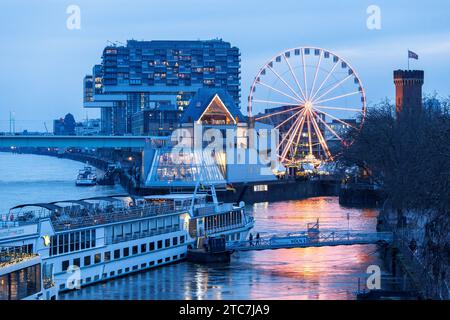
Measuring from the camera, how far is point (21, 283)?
13.9 meters

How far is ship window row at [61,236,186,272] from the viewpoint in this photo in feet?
70.5

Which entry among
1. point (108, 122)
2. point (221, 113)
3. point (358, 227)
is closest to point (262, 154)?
point (221, 113)

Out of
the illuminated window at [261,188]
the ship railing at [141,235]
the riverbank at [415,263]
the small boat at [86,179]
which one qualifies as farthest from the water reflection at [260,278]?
the small boat at [86,179]

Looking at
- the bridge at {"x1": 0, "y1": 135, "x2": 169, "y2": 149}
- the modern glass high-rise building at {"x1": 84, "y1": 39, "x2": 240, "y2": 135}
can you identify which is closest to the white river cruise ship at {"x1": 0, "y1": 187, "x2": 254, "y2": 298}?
the bridge at {"x1": 0, "y1": 135, "x2": 169, "y2": 149}

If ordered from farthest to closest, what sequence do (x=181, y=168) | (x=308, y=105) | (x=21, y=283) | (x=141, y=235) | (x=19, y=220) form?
(x=308, y=105) → (x=181, y=168) → (x=141, y=235) → (x=19, y=220) → (x=21, y=283)

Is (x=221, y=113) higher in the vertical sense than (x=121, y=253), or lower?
higher

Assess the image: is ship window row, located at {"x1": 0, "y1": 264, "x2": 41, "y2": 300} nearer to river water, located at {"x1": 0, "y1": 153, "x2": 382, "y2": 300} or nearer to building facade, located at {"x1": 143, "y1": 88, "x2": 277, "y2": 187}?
river water, located at {"x1": 0, "y1": 153, "x2": 382, "y2": 300}

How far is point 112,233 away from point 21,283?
31.4 ft

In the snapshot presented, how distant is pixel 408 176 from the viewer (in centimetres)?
3347

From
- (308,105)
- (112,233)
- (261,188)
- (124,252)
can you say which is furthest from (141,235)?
(261,188)

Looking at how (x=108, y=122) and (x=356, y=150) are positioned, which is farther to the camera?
(x=108, y=122)

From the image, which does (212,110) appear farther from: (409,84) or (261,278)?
(261,278)

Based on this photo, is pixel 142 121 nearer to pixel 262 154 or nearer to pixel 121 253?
pixel 262 154
